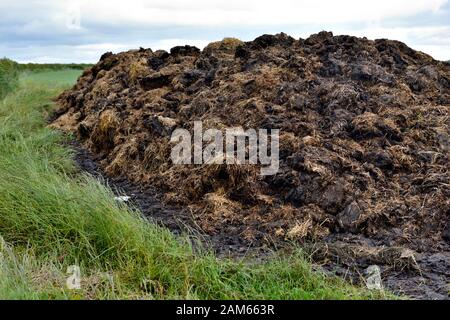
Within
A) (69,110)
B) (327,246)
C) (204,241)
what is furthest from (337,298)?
(69,110)

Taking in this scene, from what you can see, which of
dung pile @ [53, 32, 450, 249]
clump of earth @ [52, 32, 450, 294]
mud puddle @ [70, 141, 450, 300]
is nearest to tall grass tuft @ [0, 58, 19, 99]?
clump of earth @ [52, 32, 450, 294]

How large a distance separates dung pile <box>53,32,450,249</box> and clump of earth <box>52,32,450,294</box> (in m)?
0.01

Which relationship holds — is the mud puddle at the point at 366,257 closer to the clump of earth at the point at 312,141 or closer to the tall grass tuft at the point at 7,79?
the clump of earth at the point at 312,141

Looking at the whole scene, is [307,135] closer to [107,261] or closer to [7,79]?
[107,261]

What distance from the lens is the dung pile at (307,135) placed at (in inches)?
191

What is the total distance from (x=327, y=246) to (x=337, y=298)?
1005 mm

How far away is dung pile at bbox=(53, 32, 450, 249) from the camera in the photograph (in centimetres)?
486

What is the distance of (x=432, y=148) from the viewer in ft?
18.7

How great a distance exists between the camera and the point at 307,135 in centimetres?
584

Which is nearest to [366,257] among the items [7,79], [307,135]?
[307,135]

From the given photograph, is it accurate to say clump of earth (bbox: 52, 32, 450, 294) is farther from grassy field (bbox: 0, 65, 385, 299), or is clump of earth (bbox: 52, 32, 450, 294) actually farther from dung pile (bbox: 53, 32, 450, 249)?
grassy field (bbox: 0, 65, 385, 299)

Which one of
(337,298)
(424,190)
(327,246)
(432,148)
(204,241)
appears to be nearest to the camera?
(337,298)

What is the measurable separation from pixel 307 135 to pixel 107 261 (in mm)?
2736
